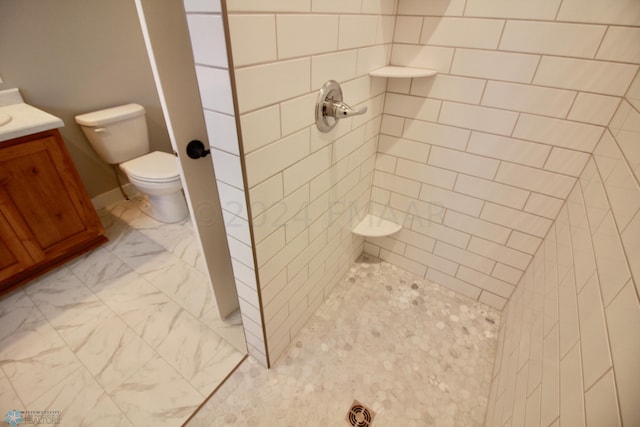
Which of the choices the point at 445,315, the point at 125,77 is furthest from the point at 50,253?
the point at 445,315

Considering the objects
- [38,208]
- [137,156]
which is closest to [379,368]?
[38,208]

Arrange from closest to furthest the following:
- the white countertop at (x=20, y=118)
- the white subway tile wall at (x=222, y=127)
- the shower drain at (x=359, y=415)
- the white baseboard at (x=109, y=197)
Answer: the white subway tile wall at (x=222, y=127), the shower drain at (x=359, y=415), the white countertop at (x=20, y=118), the white baseboard at (x=109, y=197)

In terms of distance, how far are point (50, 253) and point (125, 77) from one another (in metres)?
1.32

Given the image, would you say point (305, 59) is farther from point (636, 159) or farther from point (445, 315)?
point (445, 315)

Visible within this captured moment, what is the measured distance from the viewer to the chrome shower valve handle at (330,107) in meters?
0.93

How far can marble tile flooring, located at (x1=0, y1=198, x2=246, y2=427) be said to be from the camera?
3.90 ft

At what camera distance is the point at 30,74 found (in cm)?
173

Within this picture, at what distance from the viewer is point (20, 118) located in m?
1.53

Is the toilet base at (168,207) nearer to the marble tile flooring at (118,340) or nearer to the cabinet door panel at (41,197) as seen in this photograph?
the marble tile flooring at (118,340)

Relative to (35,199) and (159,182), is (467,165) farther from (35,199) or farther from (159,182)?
(35,199)

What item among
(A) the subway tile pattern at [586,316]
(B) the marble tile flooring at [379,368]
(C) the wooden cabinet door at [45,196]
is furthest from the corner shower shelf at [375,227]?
(C) the wooden cabinet door at [45,196]

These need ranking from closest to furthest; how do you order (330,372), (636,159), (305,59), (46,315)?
(636,159)
(305,59)
(330,372)
(46,315)

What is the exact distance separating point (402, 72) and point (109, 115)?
1916mm

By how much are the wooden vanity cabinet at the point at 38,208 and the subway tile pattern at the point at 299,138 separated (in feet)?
4.56
